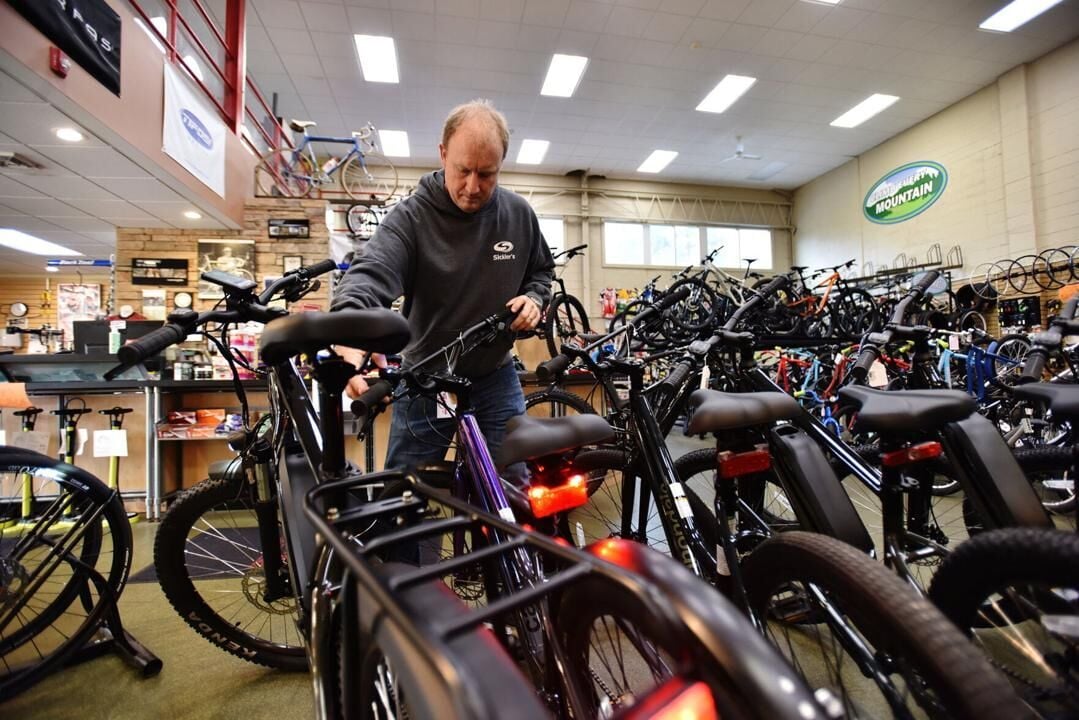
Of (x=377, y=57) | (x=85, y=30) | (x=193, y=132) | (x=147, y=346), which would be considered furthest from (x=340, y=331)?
(x=377, y=57)

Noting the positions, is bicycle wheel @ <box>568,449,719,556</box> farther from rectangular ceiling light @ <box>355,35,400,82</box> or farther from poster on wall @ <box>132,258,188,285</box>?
rectangular ceiling light @ <box>355,35,400,82</box>

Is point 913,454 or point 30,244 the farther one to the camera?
point 30,244

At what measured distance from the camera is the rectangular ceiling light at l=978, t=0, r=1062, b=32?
578 centimetres

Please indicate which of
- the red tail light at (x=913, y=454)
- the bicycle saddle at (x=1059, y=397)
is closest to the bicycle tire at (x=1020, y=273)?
the bicycle saddle at (x=1059, y=397)

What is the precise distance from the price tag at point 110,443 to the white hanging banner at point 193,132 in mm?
2251

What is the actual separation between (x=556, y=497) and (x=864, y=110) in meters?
10.2

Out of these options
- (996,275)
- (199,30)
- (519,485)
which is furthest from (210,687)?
(996,275)

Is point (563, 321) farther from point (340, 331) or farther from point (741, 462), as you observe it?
point (340, 331)

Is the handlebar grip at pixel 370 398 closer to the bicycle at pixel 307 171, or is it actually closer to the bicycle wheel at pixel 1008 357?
the bicycle wheel at pixel 1008 357

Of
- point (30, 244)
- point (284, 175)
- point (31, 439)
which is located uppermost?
point (284, 175)

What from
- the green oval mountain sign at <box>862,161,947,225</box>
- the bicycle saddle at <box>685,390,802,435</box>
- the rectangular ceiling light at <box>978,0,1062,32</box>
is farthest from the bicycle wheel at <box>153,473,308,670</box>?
the green oval mountain sign at <box>862,161,947,225</box>

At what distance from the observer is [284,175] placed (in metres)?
5.99

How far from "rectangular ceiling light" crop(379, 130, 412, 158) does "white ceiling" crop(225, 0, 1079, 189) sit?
173 mm

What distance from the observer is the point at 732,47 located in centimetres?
641
